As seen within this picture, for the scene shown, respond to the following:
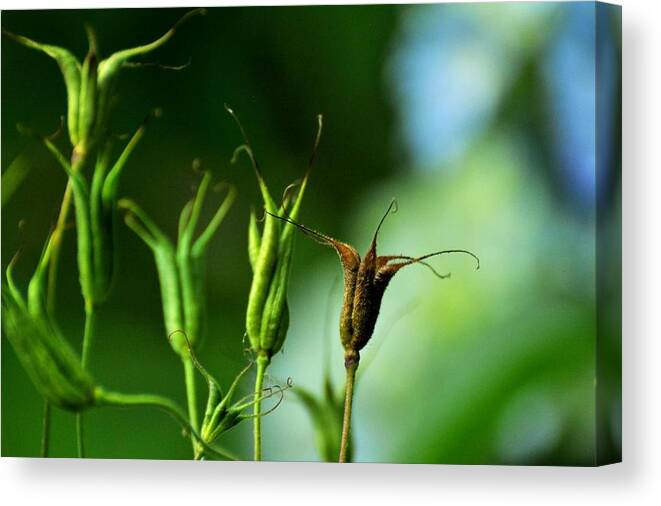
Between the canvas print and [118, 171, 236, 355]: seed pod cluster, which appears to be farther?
[118, 171, 236, 355]: seed pod cluster

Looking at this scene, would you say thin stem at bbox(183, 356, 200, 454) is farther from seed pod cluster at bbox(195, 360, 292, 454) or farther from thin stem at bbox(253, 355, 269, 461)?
thin stem at bbox(253, 355, 269, 461)

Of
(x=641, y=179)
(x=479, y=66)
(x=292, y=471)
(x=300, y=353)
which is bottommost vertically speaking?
(x=292, y=471)

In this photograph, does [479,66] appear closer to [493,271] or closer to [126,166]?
[493,271]

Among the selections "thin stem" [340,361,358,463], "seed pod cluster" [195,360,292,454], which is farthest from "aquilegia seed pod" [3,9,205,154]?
"thin stem" [340,361,358,463]

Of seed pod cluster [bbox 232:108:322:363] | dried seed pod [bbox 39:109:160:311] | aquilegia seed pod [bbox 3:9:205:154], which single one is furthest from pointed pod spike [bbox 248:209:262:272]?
aquilegia seed pod [bbox 3:9:205:154]

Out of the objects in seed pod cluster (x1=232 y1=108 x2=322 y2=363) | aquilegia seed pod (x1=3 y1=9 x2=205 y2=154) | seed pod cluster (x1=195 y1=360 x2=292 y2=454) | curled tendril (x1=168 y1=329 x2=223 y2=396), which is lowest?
seed pod cluster (x1=195 y1=360 x2=292 y2=454)

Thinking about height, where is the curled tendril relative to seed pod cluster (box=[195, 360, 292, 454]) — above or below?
above

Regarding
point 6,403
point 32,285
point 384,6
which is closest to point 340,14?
point 384,6
